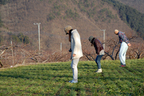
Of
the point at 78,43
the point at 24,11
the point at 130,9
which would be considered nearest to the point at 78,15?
the point at 24,11

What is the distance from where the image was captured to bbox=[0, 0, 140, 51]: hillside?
9319cm

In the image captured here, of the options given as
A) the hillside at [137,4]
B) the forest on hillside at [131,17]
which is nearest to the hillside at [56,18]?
the forest on hillside at [131,17]

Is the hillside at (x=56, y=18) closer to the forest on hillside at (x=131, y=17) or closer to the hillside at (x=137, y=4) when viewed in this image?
the forest on hillside at (x=131, y=17)

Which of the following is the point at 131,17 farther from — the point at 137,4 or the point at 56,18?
the point at 56,18

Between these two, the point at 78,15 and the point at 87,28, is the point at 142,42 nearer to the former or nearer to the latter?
the point at 87,28

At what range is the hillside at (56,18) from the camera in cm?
9319

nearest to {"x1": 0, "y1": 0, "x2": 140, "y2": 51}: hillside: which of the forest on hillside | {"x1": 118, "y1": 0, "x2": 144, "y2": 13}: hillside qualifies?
the forest on hillside

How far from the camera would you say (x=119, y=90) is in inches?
213

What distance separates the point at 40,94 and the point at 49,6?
115 m

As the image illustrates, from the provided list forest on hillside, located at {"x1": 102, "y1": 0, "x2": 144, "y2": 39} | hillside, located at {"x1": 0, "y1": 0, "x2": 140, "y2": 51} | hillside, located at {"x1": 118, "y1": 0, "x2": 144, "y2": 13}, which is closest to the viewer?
hillside, located at {"x1": 0, "y1": 0, "x2": 140, "y2": 51}

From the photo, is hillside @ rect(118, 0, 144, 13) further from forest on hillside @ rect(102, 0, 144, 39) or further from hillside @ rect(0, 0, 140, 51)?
hillside @ rect(0, 0, 140, 51)

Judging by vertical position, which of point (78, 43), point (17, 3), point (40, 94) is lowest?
point (40, 94)

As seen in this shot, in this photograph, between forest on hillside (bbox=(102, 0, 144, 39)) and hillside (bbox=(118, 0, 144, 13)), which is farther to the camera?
hillside (bbox=(118, 0, 144, 13))

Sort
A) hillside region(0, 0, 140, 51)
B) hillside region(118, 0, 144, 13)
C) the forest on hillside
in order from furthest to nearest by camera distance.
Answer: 1. hillside region(118, 0, 144, 13)
2. the forest on hillside
3. hillside region(0, 0, 140, 51)
